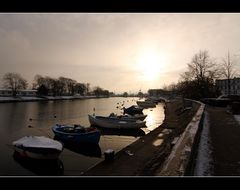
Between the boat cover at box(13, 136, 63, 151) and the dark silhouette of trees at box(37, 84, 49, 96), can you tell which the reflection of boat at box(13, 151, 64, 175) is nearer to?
the boat cover at box(13, 136, 63, 151)

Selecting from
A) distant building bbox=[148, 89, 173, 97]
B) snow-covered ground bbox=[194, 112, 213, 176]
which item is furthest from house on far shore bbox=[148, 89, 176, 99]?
snow-covered ground bbox=[194, 112, 213, 176]

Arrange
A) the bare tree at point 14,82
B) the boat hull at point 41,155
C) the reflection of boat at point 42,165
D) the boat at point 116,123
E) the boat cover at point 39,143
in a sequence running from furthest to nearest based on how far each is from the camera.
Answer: the bare tree at point 14,82
the boat at point 116,123
the boat cover at point 39,143
the boat hull at point 41,155
the reflection of boat at point 42,165

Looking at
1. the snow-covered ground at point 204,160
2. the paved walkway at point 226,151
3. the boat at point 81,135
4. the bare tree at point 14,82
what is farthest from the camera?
the bare tree at point 14,82

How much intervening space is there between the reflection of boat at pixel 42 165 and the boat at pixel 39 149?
0.84 feet

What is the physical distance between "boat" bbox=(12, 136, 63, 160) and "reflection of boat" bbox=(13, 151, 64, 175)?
25cm

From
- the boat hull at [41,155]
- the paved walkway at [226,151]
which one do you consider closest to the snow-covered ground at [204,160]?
the paved walkway at [226,151]

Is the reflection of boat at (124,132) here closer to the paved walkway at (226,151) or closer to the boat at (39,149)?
the boat at (39,149)

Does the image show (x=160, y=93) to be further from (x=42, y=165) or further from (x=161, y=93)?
(x=42, y=165)

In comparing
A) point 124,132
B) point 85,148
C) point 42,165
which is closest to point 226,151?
point 42,165

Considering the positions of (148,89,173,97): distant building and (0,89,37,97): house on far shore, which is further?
(148,89,173,97): distant building

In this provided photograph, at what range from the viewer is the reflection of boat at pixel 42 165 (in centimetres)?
1326

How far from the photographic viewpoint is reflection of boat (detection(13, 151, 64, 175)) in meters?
13.3
